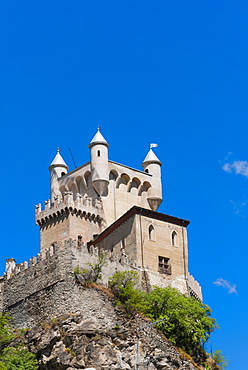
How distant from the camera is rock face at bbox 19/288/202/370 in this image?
261 ft

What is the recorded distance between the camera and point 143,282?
89062mm

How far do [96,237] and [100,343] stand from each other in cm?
2122

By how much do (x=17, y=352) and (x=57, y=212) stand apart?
76.4 feet

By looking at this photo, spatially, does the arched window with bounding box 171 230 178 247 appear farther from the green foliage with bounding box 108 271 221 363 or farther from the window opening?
the green foliage with bounding box 108 271 221 363

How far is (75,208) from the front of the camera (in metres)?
102

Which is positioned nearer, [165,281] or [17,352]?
[17,352]

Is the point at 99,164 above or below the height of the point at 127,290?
above

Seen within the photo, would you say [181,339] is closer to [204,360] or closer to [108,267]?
[204,360]

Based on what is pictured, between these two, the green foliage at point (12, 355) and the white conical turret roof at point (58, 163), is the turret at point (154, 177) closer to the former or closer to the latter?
the white conical turret roof at point (58, 163)

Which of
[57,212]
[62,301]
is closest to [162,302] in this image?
[62,301]

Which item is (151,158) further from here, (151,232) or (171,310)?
(171,310)

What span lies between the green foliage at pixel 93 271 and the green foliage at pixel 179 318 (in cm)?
457

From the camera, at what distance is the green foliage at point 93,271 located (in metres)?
85.3

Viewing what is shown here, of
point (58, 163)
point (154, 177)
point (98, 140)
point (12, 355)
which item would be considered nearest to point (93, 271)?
point (12, 355)
